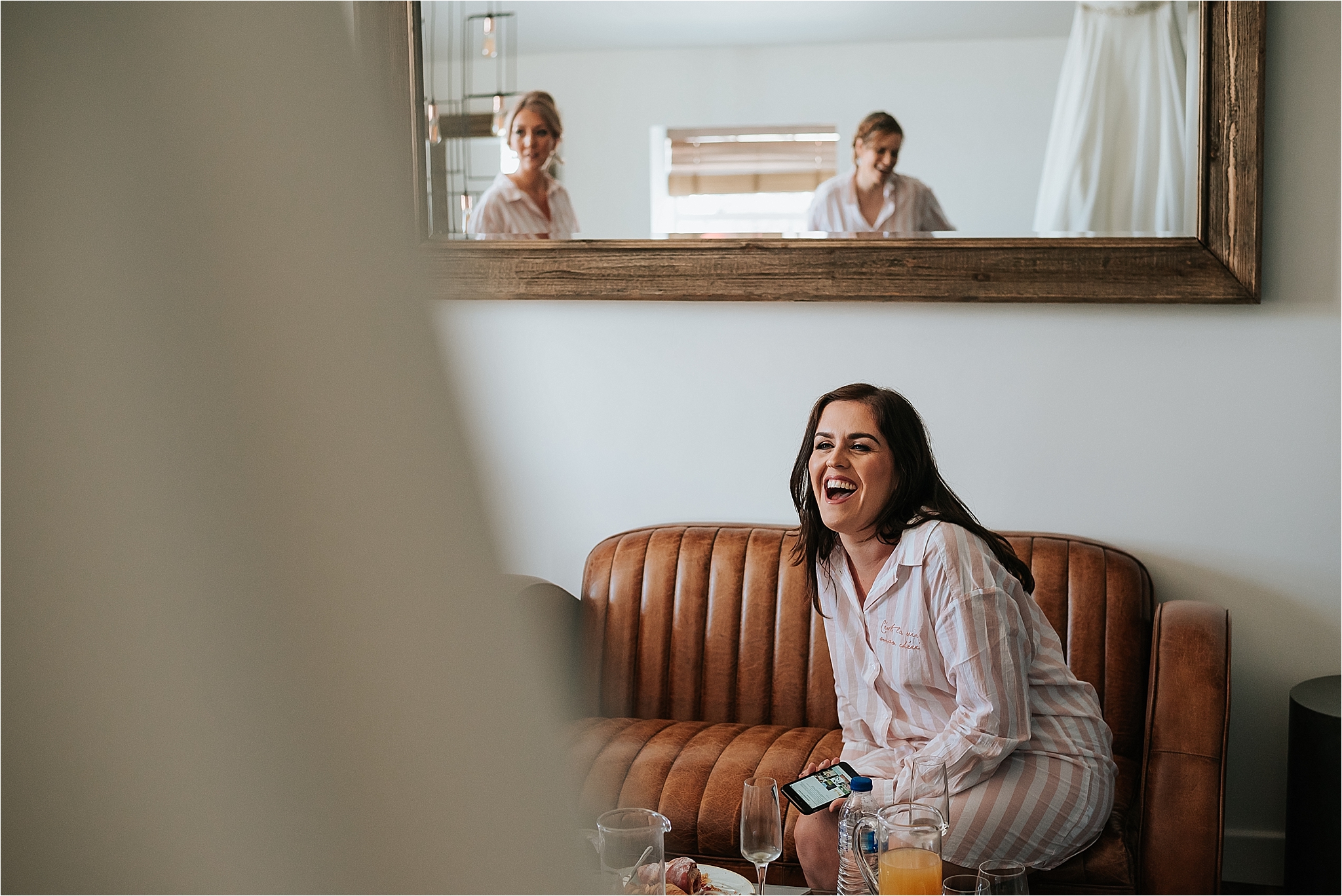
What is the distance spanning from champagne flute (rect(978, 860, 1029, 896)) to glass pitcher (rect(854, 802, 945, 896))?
78 millimetres

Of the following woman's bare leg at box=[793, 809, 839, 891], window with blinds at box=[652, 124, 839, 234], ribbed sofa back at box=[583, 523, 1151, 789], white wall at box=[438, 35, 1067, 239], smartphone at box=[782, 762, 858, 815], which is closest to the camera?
smartphone at box=[782, 762, 858, 815]

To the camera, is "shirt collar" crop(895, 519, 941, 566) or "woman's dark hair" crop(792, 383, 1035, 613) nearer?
"shirt collar" crop(895, 519, 941, 566)

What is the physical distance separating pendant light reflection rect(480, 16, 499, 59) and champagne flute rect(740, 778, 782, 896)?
214cm

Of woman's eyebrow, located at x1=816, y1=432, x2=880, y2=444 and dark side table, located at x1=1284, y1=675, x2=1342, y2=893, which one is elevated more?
woman's eyebrow, located at x1=816, y1=432, x2=880, y2=444

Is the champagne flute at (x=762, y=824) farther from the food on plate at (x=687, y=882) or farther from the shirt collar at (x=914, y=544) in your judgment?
the shirt collar at (x=914, y=544)

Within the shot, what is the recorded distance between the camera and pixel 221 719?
12cm

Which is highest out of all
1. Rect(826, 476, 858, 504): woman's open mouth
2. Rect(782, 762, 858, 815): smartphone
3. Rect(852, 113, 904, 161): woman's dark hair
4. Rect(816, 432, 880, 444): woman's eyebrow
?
Rect(852, 113, 904, 161): woman's dark hair

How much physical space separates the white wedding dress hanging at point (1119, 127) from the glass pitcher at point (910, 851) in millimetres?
1669

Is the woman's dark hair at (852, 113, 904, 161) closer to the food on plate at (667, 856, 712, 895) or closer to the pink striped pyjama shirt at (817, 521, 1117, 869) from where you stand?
the pink striped pyjama shirt at (817, 521, 1117, 869)

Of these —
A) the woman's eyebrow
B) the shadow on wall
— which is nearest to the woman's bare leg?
the woman's eyebrow

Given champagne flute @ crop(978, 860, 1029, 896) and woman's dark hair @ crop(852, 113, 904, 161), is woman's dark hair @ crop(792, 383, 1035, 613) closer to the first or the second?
champagne flute @ crop(978, 860, 1029, 896)

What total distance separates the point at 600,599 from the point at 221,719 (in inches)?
99.9

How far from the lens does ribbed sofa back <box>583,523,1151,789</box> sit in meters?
2.31

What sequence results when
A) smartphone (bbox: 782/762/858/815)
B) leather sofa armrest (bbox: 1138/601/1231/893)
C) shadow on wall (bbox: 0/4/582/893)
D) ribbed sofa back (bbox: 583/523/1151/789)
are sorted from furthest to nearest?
ribbed sofa back (bbox: 583/523/1151/789)
leather sofa armrest (bbox: 1138/601/1231/893)
smartphone (bbox: 782/762/858/815)
shadow on wall (bbox: 0/4/582/893)
